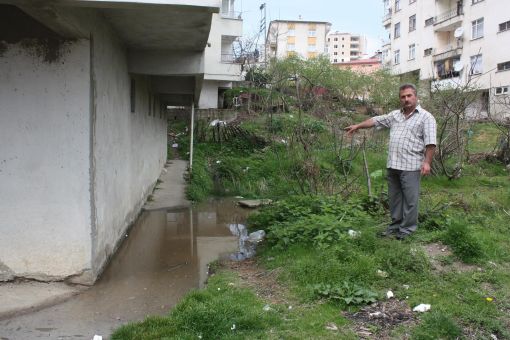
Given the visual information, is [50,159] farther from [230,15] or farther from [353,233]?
[230,15]

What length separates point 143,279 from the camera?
5.36 m

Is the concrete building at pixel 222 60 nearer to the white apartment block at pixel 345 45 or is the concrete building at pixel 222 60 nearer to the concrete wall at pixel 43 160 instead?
the concrete wall at pixel 43 160

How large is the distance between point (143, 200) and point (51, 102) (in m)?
5.57

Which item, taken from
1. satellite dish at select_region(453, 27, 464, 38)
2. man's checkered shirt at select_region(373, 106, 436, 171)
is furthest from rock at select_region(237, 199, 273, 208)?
satellite dish at select_region(453, 27, 464, 38)

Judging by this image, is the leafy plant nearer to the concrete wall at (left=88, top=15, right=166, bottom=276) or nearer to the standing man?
the standing man

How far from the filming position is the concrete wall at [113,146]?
5.18 metres

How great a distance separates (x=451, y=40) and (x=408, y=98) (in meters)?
35.4

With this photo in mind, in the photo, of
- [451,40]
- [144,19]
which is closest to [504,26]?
[451,40]

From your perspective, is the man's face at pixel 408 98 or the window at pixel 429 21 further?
the window at pixel 429 21

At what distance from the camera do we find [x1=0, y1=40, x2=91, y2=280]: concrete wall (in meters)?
4.75

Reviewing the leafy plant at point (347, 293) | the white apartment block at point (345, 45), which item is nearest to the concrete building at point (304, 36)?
the white apartment block at point (345, 45)

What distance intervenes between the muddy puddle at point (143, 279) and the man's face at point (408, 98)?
3.11 meters

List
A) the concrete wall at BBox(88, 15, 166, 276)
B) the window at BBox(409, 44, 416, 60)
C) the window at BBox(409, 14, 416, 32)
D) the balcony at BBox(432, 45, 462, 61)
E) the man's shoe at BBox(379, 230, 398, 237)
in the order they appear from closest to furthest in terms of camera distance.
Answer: the concrete wall at BBox(88, 15, 166, 276) < the man's shoe at BBox(379, 230, 398, 237) < the balcony at BBox(432, 45, 462, 61) < the window at BBox(409, 44, 416, 60) < the window at BBox(409, 14, 416, 32)

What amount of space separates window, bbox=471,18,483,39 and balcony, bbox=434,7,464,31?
4.23ft
